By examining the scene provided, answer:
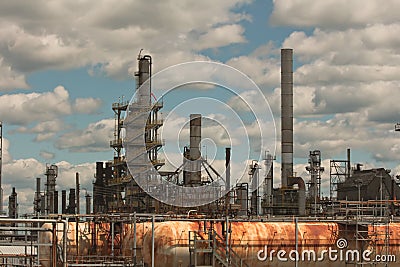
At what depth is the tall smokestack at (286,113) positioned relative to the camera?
73.3 metres

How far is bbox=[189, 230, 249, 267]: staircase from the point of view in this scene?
34781 millimetres

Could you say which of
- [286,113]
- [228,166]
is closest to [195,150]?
[228,166]

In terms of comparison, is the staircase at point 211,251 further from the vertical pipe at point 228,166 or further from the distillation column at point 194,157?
the distillation column at point 194,157

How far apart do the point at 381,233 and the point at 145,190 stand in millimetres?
33986

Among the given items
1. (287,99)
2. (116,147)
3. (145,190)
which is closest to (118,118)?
(116,147)

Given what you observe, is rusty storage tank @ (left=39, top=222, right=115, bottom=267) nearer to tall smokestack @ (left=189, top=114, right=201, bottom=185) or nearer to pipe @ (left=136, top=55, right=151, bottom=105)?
tall smokestack @ (left=189, top=114, right=201, bottom=185)

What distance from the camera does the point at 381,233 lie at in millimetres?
38344

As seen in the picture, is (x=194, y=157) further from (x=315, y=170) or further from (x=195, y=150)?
(x=315, y=170)

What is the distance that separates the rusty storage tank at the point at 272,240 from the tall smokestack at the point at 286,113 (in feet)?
112

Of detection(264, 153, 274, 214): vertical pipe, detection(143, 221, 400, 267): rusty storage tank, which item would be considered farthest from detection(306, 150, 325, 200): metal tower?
detection(143, 221, 400, 267): rusty storage tank

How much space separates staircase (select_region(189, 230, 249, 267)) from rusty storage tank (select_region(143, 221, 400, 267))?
0.20m

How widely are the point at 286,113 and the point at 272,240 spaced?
3841cm

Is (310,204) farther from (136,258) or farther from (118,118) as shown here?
(136,258)

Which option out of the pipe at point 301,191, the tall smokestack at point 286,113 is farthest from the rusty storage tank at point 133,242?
the tall smokestack at point 286,113
